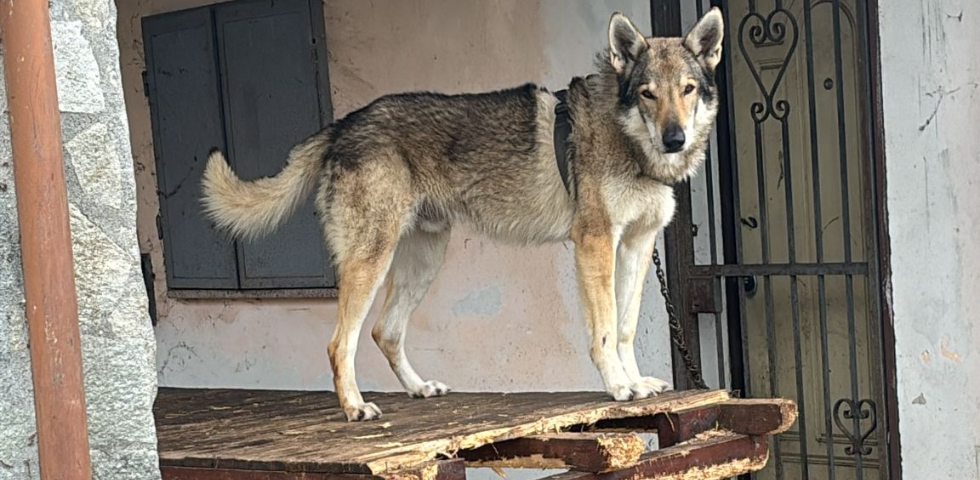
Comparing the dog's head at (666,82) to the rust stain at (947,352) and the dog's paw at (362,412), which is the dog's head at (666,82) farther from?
the rust stain at (947,352)

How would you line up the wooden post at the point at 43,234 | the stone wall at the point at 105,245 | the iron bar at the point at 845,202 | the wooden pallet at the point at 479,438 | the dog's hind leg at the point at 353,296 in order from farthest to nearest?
the iron bar at the point at 845,202, the dog's hind leg at the point at 353,296, the wooden pallet at the point at 479,438, the stone wall at the point at 105,245, the wooden post at the point at 43,234

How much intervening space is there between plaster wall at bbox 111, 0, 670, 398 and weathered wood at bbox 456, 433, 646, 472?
2350 millimetres

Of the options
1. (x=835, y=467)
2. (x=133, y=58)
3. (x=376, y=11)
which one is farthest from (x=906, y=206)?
(x=133, y=58)

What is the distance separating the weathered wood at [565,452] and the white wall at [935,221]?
2.09 metres

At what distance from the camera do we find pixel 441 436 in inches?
136

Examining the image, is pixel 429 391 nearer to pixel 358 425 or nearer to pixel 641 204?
pixel 358 425

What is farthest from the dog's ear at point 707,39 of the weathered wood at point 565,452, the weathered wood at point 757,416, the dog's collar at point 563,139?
the weathered wood at point 565,452

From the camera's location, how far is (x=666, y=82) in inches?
165

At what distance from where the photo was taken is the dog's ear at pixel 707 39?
432 cm

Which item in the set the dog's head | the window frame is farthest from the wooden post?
the window frame

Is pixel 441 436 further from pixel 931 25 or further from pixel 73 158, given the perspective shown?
pixel 931 25

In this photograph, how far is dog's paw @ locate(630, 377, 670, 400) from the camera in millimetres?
4176

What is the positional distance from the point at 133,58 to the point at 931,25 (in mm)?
A: 4535

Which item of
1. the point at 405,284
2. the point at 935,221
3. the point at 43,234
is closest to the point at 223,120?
the point at 405,284
